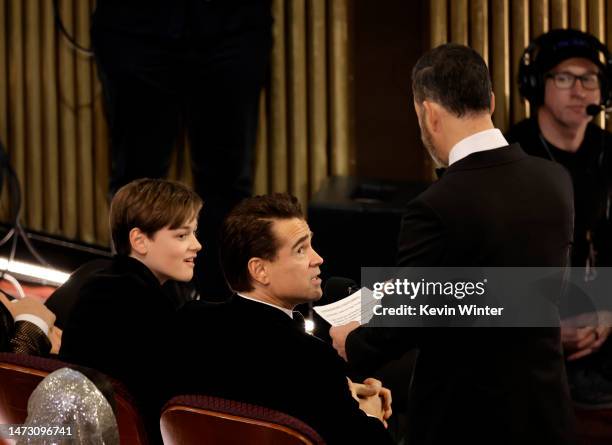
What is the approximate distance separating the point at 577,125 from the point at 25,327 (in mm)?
2259

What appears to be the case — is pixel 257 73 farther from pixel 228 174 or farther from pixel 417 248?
pixel 417 248

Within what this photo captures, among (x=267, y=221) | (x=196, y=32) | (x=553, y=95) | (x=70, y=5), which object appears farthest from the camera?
(x=70, y=5)

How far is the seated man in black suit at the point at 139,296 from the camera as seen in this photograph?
8.59 ft

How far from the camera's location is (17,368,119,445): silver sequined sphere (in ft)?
6.71

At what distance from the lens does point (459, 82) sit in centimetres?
231

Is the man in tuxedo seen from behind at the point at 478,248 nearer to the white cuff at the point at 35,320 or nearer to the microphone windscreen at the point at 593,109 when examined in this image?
the white cuff at the point at 35,320

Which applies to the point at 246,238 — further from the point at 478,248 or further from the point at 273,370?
the point at 478,248

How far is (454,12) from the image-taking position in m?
4.77

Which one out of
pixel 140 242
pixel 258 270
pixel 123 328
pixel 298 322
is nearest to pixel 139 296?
pixel 123 328

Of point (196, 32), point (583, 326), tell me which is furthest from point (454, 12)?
point (583, 326)

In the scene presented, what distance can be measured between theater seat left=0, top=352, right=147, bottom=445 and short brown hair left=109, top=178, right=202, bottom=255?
2.22ft

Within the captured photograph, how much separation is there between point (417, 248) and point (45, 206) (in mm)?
3097

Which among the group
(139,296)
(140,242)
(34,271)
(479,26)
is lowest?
(34,271)

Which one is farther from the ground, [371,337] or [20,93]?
[20,93]
